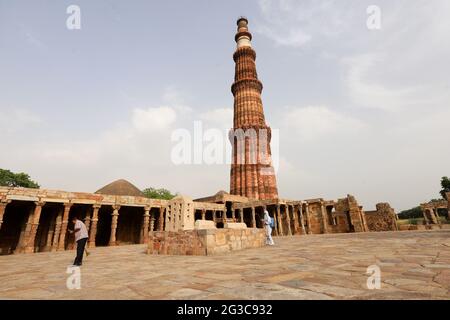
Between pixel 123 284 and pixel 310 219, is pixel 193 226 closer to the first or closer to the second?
pixel 123 284

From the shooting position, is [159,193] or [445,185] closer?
[445,185]

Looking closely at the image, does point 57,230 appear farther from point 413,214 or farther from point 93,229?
point 413,214

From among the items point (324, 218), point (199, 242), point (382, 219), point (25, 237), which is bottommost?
point (199, 242)

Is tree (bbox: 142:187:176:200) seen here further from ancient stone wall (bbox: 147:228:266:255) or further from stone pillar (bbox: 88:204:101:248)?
ancient stone wall (bbox: 147:228:266:255)

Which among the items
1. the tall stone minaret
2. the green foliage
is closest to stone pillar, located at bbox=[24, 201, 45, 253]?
the tall stone minaret

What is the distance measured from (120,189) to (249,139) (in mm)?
16992

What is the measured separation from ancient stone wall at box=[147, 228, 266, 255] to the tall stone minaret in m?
22.3

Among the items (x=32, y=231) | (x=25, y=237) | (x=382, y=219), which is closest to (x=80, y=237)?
(x=32, y=231)

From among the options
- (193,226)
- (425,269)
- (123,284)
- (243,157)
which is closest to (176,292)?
(123,284)

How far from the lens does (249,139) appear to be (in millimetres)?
32719

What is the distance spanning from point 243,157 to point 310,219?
12519 millimetres

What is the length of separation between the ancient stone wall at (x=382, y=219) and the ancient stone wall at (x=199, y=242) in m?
19.0

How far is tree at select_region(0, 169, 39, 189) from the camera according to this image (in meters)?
31.8

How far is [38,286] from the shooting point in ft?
9.91
